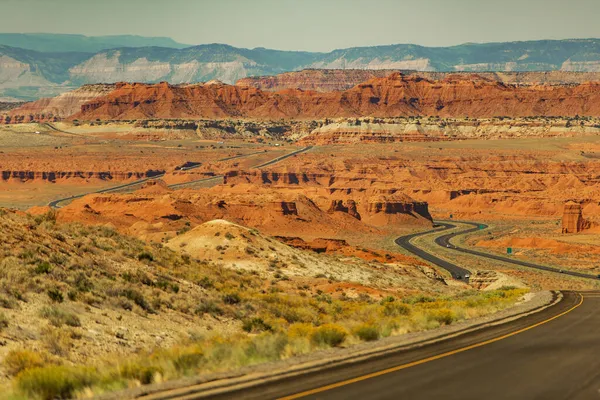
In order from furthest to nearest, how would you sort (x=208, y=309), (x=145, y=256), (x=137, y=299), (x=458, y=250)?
(x=458, y=250)
(x=145, y=256)
(x=208, y=309)
(x=137, y=299)

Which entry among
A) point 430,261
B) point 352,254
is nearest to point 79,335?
point 352,254

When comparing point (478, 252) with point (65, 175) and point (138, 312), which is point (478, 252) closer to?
point (138, 312)

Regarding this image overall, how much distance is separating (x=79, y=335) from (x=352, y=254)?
52.9 m

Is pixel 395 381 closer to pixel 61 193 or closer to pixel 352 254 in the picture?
pixel 352 254

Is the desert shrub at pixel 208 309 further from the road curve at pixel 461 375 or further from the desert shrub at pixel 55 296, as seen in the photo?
the road curve at pixel 461 375

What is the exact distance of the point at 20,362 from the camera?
16188mm

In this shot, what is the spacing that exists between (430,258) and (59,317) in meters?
69.3

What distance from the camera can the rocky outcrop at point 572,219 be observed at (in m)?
118

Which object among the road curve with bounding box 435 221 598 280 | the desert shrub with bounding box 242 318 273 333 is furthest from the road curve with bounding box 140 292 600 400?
the road curve with bounding box 435 221 598 280

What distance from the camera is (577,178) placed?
575 ft

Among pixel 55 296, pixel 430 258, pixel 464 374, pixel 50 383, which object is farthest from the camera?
pixel 430 258

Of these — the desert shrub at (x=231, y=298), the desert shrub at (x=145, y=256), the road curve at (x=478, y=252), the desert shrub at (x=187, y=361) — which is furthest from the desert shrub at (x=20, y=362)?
the road curve at (x=478, y=252)

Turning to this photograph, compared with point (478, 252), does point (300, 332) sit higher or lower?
higher

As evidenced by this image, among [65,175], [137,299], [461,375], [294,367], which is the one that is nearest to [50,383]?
[294,367]
